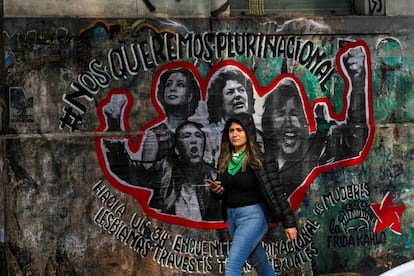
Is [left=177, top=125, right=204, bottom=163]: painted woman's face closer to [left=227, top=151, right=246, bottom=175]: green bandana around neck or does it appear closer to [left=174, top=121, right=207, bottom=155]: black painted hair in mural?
[left=174, top=121, right=207, bottom=155]: black painted hair in mural

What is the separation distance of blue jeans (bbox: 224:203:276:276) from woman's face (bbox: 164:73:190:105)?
1.74 m

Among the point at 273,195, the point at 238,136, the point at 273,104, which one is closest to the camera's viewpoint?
the point at 273,195

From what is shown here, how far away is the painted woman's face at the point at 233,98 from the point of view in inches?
284

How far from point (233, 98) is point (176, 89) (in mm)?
615

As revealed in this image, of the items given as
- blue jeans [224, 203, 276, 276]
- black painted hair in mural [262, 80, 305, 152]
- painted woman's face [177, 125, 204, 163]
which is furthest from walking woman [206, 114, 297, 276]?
Result: black painted hair in mural [262, 80, 305, 152]

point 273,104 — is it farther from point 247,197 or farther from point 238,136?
point 247,197

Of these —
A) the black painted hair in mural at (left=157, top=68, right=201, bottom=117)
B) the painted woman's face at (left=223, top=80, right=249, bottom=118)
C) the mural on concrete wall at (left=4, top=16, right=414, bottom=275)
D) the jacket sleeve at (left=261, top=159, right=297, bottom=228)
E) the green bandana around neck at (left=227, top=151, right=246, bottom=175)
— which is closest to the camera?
the jacket sleeve at (left=261, top=159, right=297, bottom=228)

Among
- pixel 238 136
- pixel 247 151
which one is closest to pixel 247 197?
pixel 247 151

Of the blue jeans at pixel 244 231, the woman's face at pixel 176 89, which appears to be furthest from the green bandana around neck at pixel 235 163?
the woman's face at pixel 176 89

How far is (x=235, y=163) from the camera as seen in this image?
19.0 ft

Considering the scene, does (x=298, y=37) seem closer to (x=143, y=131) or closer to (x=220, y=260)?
(x=143, y=131)

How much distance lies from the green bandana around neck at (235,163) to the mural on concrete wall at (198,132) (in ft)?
4.45

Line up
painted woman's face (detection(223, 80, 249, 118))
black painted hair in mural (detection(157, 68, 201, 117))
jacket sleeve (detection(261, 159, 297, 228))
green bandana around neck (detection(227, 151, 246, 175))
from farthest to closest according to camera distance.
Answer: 1. painted woman's face (detection(223, 80, 249, 118))
2. black painted hair in mural (detection(157, 68, 201, 117))
3. green bandana around neck (detection(227, 151, 246, 175))
4. jacket sleeve (detection(261, 159, 297, 228))

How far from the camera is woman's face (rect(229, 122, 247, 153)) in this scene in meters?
5.78
